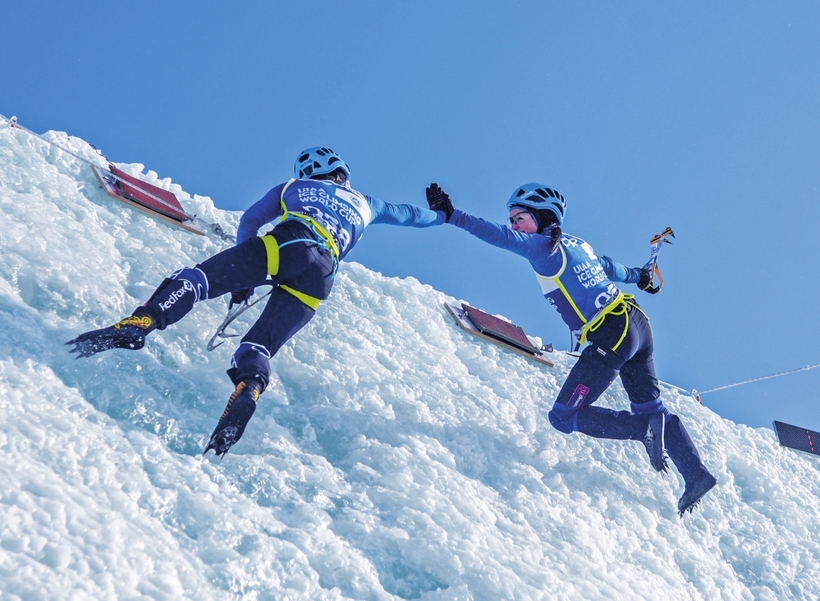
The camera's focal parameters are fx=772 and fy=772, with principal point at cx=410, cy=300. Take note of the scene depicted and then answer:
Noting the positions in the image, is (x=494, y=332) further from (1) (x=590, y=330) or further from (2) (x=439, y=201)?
(2) (x=439, y=201)

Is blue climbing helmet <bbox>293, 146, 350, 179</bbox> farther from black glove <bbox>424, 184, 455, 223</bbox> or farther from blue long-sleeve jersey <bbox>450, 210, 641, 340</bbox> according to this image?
blue long-sleeve jersey <bbox>450, 210, 641, 340</bbox>

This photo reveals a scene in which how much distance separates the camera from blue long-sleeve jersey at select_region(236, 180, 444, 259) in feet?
16.3

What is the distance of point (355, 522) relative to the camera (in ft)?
12.9

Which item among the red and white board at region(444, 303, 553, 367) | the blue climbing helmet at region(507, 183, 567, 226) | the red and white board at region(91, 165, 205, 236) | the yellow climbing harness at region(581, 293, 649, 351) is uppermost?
the blue climbing helmet at region(507, 183, 567, 226)

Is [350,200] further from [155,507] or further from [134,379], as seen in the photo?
[155,507]

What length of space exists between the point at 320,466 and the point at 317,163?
2214 mm

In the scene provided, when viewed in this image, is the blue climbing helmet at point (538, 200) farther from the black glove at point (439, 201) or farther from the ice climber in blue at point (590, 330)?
the black glove at point (439, 201)

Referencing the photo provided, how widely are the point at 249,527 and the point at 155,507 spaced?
43cm

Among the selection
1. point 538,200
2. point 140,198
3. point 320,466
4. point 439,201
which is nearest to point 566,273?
point 538,200

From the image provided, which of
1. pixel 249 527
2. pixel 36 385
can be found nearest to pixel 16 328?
pixel 36 385

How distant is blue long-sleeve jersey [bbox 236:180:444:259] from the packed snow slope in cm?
84

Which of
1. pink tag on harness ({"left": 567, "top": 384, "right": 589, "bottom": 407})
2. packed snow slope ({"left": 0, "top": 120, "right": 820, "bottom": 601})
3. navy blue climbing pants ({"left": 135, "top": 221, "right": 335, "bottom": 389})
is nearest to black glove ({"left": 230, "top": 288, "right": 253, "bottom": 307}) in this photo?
packed snow slope ({"left": 0, "top": 120, "right": 820, "bottom": 601})

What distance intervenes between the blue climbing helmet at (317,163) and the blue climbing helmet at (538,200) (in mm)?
1483

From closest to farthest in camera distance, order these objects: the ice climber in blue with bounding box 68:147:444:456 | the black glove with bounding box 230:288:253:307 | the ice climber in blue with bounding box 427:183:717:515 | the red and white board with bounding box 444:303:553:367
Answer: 1. the ice climber in blue with bounding box 68:147:444:456
2. the black glove with bounding box 230:288:253:307
3. the ice climber in blue with bounding box 427:183:717:515
4. the red and white board with bounding box 444:303:553:367
